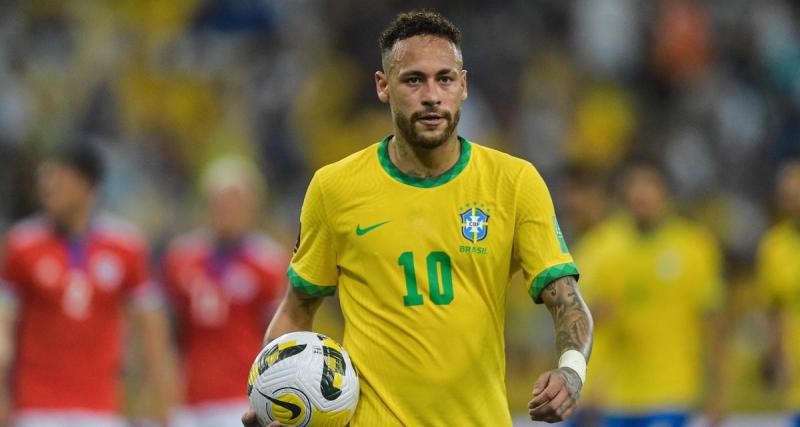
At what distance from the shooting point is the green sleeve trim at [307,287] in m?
5.33

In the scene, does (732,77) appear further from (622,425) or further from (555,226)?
(555,226)

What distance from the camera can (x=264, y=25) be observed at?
18.2 meters

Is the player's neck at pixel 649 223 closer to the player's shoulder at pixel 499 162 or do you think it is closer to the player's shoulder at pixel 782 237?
the player's shoulder at pixel 782 237

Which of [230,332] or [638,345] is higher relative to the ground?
[230,332]

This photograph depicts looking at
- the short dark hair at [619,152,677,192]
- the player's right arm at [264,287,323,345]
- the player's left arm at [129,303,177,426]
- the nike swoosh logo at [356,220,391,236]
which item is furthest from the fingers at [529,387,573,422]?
the short dark hair at [619,152,677,192]

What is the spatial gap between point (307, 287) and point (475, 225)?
2.35 feet

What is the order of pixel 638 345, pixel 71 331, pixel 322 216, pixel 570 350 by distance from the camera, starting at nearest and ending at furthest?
pixel 570 350, pixel 322 216, pixel 71 331, pixel 638 345

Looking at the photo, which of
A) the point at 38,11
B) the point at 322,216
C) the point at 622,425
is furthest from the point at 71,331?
the point at 38,11

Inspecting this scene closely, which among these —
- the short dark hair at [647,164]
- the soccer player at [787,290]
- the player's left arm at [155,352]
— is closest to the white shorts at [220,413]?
the player's left arm at [155,352]

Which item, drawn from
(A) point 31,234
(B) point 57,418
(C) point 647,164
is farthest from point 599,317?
(A) point 31,234

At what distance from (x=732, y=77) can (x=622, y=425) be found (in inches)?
356

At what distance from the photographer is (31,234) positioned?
31.1 feet

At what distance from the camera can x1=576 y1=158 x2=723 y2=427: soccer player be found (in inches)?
398

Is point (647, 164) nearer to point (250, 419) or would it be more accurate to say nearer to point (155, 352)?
point (155, 352)
